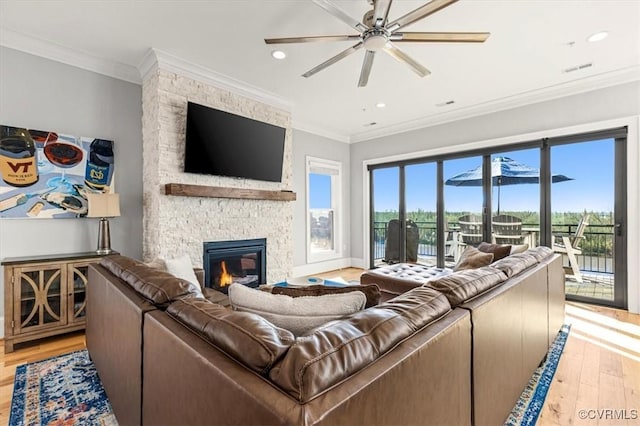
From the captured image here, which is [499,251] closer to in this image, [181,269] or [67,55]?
[181,269]

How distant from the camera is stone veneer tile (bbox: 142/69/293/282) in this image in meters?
3.33

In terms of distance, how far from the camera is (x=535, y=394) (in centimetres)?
198

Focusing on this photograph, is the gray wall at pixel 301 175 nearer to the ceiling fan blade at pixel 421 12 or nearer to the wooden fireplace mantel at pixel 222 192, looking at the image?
the wooden fireplace mantel at pixel 222 192

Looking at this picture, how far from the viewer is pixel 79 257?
9.41 feet

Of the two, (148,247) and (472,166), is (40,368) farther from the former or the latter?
(472,166)

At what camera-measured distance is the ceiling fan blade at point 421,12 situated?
1.87m

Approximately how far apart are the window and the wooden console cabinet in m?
3.48

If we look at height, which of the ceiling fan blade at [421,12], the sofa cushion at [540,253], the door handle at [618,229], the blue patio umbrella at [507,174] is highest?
the ceiling fan blade at [421,12]

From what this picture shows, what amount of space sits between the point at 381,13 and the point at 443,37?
497mm

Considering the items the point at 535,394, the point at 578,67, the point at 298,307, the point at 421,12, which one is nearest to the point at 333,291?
the point at 298,307

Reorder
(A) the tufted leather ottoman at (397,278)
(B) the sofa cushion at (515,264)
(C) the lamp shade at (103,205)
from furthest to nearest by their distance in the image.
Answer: (C) the lamp shade at (103,205) < (A) the tufted leather ottoman at (397,278) < (B) the sofa cushion at (515,264)

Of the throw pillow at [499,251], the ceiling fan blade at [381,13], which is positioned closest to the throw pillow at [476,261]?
the throw pillow at [499,251]

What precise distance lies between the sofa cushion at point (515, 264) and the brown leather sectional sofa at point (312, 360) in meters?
0.06

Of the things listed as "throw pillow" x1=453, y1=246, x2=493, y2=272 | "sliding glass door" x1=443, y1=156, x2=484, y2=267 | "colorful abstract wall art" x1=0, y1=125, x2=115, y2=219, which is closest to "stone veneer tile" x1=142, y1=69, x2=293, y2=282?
"colorful abstract wall art" x1=0, y1=125, x2=115, y2=219
